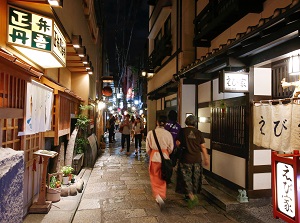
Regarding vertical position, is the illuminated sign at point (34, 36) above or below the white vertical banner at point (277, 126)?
above

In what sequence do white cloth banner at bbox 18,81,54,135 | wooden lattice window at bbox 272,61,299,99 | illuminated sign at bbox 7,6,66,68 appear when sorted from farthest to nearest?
wooden lattice window at bbox 272,61,299,99 < white cloth banner at bbox 18,81,54,135 < illuminated sign at bbox 7,6,66,68

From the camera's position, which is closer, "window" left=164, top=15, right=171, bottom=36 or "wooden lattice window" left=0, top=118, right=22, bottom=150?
"wooden lattice window" left=0, top=118, right=22, bottom=150

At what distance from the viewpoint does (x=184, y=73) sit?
457 inches

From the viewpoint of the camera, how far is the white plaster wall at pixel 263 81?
8219 mm

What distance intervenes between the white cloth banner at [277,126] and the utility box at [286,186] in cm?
64

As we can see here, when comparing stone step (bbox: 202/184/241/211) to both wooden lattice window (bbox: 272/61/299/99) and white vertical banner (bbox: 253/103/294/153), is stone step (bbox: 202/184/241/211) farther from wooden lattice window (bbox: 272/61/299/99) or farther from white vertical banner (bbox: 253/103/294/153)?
wooden lattice window (bbox: 272/61/299/99)

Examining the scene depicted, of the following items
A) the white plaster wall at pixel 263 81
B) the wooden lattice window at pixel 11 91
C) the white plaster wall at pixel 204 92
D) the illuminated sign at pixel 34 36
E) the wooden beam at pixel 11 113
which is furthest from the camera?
the white plaster wall at pixel 204 92

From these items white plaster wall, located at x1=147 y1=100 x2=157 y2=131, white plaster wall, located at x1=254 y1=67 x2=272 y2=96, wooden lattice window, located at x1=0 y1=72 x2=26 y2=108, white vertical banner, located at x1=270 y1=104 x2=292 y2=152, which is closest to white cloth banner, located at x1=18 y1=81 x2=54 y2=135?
wooden lattice window, located at x1=0 y1=72 x2=26 y2=108

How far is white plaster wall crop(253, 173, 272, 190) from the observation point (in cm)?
814

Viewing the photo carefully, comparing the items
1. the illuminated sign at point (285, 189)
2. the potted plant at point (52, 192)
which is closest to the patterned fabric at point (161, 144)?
the potted plant at point (52, 192)

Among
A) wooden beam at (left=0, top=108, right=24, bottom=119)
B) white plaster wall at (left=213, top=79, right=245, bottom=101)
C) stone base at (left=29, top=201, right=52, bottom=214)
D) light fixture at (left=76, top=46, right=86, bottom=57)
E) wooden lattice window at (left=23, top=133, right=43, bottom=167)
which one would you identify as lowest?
stone base at (left=29, top=201, right=52, bottom=214)

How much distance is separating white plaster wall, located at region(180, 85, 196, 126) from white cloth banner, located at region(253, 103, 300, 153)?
17.5 feet

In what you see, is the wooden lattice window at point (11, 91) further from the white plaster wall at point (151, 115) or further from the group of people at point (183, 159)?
the white plaster wall at point (151, 115)

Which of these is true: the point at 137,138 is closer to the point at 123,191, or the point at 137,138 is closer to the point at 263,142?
the point at 123,191
